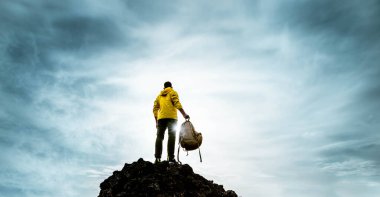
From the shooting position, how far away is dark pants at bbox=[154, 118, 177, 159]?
12203 millimetres

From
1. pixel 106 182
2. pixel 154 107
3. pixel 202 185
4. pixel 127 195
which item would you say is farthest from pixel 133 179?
pixel 154 107

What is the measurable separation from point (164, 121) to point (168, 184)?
8.63 ft

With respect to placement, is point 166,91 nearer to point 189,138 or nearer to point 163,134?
point 163,134

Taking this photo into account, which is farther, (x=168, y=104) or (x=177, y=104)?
(x=168, y=104)

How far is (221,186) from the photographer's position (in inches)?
494

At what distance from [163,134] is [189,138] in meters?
1.00

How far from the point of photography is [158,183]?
1059 cm

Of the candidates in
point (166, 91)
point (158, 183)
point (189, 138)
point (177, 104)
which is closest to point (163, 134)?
point (189, 138)

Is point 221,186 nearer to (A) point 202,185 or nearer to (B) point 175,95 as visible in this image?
(A) point 202,185

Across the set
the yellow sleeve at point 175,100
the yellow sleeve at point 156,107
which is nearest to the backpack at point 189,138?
the yellow sleeve at point 175,100

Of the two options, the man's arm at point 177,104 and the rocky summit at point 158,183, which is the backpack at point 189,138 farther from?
the rocky summit at point 158,183

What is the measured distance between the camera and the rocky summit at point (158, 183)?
10453 millimetres

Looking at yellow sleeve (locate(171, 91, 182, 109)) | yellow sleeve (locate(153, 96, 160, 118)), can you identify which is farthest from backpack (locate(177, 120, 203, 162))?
yellow sleeve (locate(153, 96, 160, 118))

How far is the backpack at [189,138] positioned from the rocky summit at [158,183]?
86 centimetres
